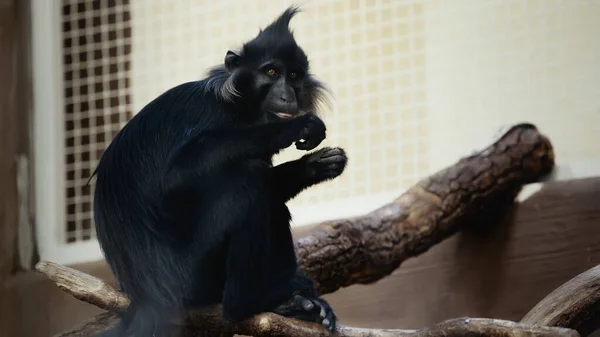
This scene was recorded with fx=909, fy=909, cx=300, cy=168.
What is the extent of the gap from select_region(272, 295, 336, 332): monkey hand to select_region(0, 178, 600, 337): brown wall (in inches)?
32.0

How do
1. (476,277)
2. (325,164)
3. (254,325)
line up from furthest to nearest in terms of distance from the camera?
1. (476,277)
2. (325,164)
3. (254,325)

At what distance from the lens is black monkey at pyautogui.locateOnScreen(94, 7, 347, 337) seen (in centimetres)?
185

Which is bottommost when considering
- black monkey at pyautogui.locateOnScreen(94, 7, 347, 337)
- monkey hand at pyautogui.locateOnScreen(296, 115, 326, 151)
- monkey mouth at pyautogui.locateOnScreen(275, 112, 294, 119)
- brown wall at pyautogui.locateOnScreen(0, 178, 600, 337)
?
brown wall at pyautogui.locateOnScreen(0, 178, 600, 337)

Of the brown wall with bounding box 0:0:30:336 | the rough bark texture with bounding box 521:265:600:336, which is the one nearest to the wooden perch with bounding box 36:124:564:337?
the rough bark texture with bounding box 521:265:600:336

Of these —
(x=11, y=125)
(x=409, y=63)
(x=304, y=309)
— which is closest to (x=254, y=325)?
(x=304, y=309)

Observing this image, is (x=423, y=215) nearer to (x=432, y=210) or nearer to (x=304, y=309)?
(x=432, y=210)

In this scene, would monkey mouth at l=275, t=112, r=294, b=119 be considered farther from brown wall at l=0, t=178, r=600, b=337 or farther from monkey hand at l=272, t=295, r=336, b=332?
brown wall at l=0, t=178, r=600, b=337

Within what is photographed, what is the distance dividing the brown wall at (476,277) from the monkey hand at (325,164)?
72cm

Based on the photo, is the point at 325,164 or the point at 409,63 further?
the point at 409,63

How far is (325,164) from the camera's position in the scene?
201 cm

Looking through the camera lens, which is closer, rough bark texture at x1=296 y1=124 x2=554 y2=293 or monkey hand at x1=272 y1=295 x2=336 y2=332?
monkey hand at x1=272 y1=295 x2=336 y2=332

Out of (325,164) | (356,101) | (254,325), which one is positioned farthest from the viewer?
(356,101)

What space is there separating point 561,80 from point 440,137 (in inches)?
15.2

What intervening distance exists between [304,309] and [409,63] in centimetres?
103
